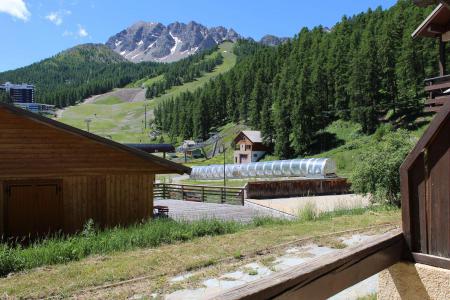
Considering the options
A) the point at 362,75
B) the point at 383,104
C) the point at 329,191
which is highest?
the point at 362,75

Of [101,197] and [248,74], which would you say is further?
[248,74]

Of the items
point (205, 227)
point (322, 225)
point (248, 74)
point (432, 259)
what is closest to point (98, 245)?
point (205, 227)

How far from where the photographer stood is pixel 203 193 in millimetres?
31766

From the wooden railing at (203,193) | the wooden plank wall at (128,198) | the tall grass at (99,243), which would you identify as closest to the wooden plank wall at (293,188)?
the wooden railing at (203,193)

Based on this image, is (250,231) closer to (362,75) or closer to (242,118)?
(362,75)

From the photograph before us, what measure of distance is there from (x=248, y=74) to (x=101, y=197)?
3968 inches

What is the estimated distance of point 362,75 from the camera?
65.2 meters

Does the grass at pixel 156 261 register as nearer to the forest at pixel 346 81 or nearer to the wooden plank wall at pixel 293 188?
the wooden plank wall at pixel 293 188

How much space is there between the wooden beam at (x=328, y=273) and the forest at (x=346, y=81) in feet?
186

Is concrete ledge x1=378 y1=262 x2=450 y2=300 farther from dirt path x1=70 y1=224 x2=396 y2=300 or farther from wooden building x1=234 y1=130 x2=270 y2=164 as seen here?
wooden building x1=234 y1=130 x2=270 y2=164

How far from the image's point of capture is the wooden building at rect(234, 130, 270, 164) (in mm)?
74312

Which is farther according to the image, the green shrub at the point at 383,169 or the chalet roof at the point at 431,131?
the green shrub at the point at 383,169

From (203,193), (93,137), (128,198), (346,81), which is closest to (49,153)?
(93,137)

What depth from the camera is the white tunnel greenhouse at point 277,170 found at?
43812mm
